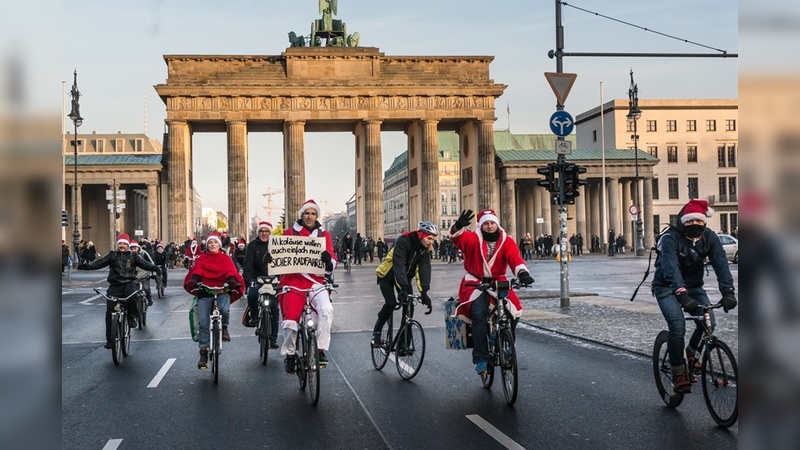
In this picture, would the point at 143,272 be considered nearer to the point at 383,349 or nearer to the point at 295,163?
the point at 383,349

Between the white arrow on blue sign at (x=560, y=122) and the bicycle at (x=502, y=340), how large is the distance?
37.3 ft

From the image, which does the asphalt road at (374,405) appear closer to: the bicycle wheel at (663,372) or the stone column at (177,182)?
the bicycle wheel at (663,372)

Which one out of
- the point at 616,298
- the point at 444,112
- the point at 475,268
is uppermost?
the point at 444,112

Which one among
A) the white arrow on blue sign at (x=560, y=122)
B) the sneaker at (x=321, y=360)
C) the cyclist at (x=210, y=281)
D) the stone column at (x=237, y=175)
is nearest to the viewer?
the sneaker at (x=321, y=360)

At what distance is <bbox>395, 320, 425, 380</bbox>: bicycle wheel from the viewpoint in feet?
34.2

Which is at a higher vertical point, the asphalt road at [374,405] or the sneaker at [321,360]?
the sneaker at [321,360]

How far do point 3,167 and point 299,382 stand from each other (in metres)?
9.39

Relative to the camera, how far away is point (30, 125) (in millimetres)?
1190

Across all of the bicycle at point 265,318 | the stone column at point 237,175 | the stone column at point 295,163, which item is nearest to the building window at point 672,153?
the stone column at point 295,163

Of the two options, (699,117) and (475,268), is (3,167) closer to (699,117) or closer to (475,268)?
(475,268)

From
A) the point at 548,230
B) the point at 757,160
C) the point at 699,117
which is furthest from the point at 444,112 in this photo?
the point at 757,160

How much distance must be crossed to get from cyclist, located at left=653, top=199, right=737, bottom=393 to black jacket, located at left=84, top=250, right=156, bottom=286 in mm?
8500

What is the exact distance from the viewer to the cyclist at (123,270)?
1292 cm

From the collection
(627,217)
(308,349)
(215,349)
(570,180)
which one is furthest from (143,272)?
(627,217)
